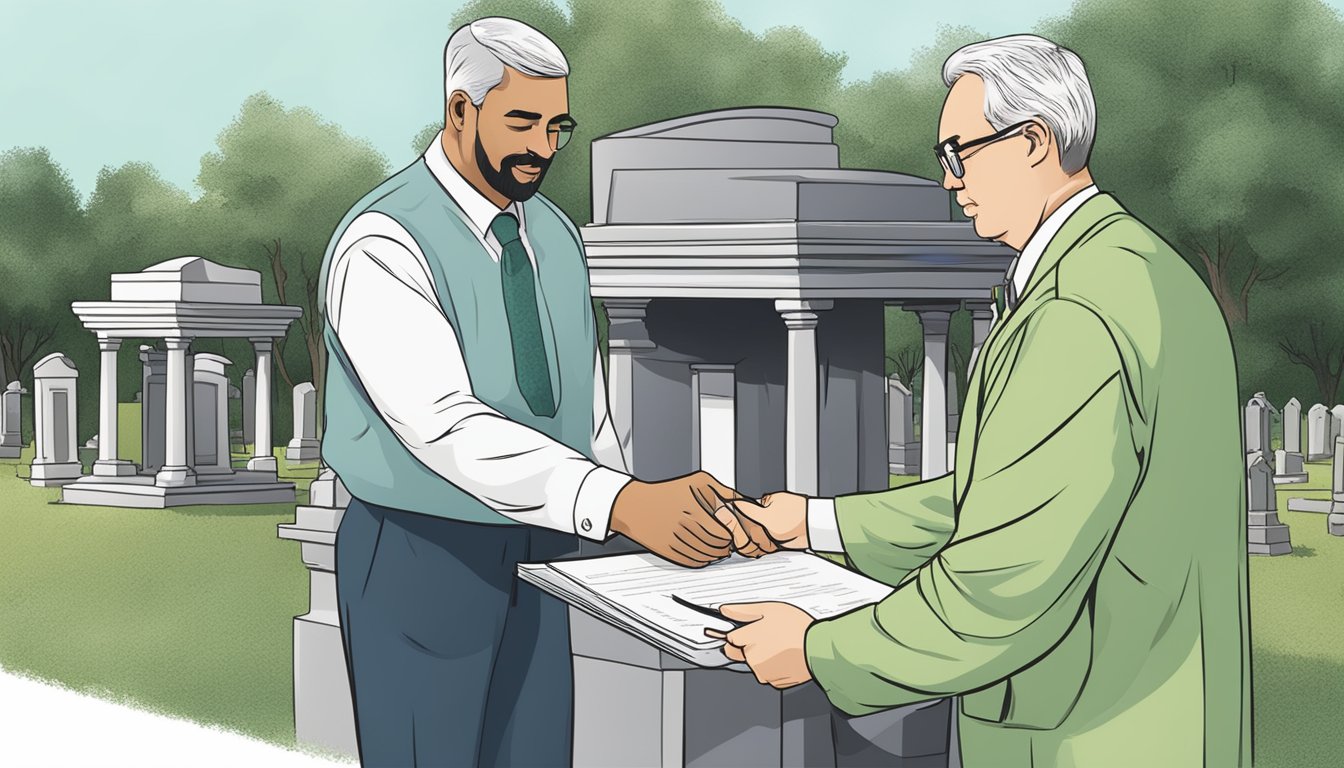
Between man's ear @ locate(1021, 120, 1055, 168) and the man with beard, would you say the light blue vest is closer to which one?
the man with beard

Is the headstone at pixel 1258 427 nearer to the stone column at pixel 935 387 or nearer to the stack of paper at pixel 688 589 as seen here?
the stone column at pixel 935 387

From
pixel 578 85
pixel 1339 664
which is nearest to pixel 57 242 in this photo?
pixel 578 85

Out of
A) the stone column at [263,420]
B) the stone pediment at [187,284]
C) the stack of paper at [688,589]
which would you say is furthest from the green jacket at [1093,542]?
the stone column at [263,420]

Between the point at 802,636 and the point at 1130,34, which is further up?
the point at 1130,34

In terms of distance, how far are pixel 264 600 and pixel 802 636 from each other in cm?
1068

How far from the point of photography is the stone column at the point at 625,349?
32.3 ft

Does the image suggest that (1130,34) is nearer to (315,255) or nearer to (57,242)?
(315,255)

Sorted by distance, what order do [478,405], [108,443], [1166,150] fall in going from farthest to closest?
[1166,150], [108,443], [478,405]

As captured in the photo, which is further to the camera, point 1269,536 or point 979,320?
point 1269,536

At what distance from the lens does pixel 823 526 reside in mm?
3838

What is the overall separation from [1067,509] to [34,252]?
3794 centimetres

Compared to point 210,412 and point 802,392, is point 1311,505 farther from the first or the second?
point 210,412

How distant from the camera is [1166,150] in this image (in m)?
31.8

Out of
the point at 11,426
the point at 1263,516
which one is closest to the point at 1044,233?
the point at 1263,516
